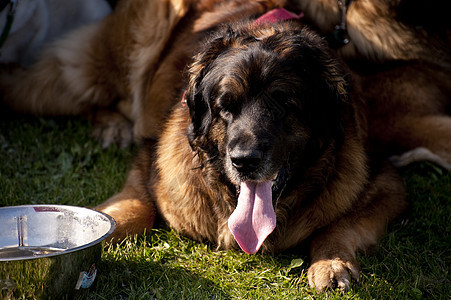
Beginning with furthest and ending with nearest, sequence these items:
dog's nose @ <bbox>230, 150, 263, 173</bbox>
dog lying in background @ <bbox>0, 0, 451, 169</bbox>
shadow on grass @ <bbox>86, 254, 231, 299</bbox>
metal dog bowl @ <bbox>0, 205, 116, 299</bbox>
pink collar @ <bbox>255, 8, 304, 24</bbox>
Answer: dog lying in background @ <bbox>0, 0, 451, 169</bbox>, pink collar @ <bbox>255, 8, 304, 24</bbox>, shadow on grass @ <bbox>86, 254, 231, 299</bbox>, dog's nose @ <bbox>230, 150, 263, 173</bbox>, metal dog bowl @ <bbox>0, 205, 116, 299</bbox>

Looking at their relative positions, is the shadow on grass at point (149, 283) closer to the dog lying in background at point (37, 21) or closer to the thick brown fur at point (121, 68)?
the thick brown fur at point (121, 68)

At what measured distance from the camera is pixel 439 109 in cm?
419

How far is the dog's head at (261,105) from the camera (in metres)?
2.66

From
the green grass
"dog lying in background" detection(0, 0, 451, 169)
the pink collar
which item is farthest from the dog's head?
"dog lying in background" detection(0, 0, 451, 169)

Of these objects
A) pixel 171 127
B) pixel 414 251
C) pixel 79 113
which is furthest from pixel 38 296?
pixel 79 113

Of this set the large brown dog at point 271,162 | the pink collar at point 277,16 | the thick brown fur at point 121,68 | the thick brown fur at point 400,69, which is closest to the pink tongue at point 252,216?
the large brown dog at point 271,162

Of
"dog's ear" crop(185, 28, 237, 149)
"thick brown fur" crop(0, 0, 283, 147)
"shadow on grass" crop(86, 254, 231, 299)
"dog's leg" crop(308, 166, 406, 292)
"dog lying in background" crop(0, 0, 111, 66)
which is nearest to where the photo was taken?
"shadow on grass" crop(86, 254, 231, 299)

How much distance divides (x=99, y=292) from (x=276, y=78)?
1.33m

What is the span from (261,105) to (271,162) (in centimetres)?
28

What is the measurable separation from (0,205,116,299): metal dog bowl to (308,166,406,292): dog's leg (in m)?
1.09

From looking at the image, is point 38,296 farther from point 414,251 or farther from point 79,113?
point 79,113

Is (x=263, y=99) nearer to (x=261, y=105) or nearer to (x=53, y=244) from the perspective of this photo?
(x=261, y=105)

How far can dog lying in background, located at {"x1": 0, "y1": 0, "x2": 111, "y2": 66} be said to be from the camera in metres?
5.11

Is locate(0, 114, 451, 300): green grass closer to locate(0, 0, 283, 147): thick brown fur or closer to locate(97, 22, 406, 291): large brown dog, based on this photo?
locate(97, 22, 406, 291): large brown dog
